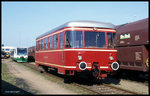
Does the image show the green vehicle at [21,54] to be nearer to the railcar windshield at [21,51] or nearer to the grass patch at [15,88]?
the railcar windshield at [21,51]

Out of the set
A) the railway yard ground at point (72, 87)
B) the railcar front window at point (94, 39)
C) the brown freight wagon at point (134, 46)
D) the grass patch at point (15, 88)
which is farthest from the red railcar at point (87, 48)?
the grass patch at point (15, 88)

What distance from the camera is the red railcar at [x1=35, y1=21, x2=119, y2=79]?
9672mm

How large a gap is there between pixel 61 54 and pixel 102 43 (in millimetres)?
2278

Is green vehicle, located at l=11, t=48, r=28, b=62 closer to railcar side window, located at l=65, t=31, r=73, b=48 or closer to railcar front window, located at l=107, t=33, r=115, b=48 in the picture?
railcar side window, located at l=65, t=31, r=73, b=48

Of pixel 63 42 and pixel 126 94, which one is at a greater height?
pixel 63 42

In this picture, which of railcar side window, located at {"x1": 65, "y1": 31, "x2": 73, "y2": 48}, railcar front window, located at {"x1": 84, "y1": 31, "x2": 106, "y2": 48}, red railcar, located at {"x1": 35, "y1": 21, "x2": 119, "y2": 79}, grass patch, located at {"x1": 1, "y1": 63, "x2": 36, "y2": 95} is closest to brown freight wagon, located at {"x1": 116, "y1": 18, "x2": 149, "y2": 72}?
red railcar, located at {"x1": 35, "y1": 21, "x2": 119, "y2": 79}

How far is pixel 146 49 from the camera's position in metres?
11.0

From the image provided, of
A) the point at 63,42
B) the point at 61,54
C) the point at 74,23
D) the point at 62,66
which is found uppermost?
the point at 74,23

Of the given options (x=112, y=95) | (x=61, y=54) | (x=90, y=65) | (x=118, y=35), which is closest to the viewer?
(x=112, y=95)

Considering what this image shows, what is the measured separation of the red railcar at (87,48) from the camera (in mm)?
9672

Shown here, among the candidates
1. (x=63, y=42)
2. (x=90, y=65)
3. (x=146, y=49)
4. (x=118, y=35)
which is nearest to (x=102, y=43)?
(x=90, y=65)

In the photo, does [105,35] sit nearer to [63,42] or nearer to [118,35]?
[63,42]

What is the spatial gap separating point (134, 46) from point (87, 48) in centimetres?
364

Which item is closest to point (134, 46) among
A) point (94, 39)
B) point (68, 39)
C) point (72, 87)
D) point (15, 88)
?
point (94, 39)
